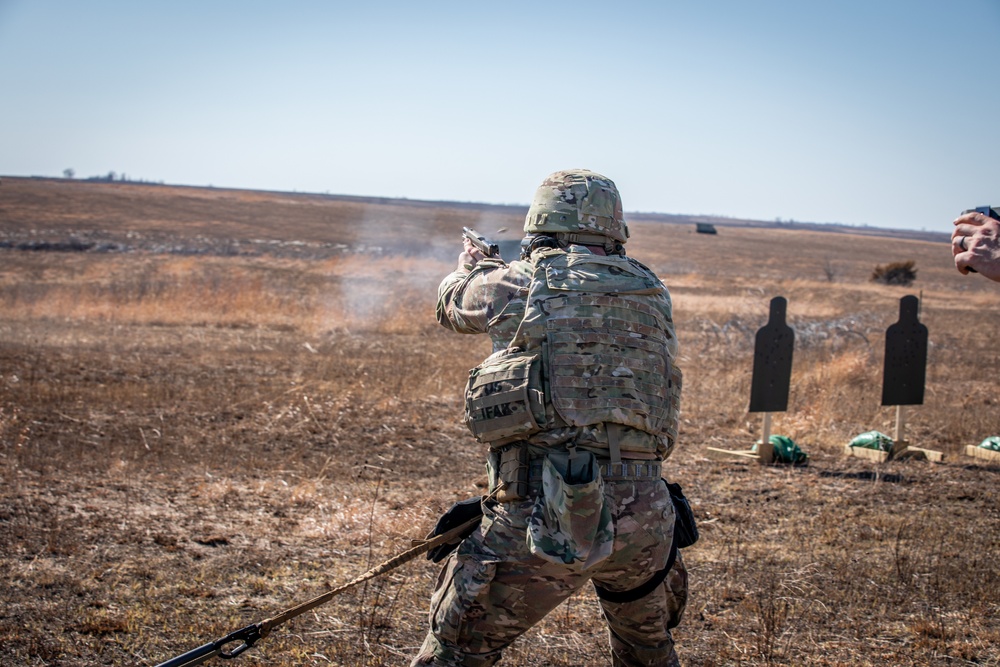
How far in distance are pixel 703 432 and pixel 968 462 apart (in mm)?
2366

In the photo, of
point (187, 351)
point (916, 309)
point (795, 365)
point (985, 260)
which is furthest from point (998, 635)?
point (187, 351)

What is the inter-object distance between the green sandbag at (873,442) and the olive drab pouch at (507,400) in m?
6.25

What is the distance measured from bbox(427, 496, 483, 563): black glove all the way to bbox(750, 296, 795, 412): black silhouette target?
17.3 feet

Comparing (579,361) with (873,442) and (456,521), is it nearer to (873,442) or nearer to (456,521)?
(456,521)

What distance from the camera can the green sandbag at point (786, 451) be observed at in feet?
25.3

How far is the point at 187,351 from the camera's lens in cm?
1174

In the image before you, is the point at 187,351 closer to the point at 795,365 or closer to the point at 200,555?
the point at 200,555

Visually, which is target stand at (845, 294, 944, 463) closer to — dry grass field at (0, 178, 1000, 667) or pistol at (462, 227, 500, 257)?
dry grass field at (0, 178, 1000, 667)

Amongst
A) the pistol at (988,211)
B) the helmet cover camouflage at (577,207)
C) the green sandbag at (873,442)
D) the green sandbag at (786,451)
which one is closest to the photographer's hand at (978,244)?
the pistol at (988,211)

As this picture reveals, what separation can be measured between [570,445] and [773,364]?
5649 mm

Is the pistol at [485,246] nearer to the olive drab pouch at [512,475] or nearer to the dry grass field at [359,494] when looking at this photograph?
the olive drab pouch at [512,475]

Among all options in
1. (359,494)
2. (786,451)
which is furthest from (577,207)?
(786,451)

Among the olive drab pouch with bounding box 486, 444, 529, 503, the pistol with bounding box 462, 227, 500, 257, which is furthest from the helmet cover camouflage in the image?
the olive drab pouch with bounding box 486, 444, 529, 503

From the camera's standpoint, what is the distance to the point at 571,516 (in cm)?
250
